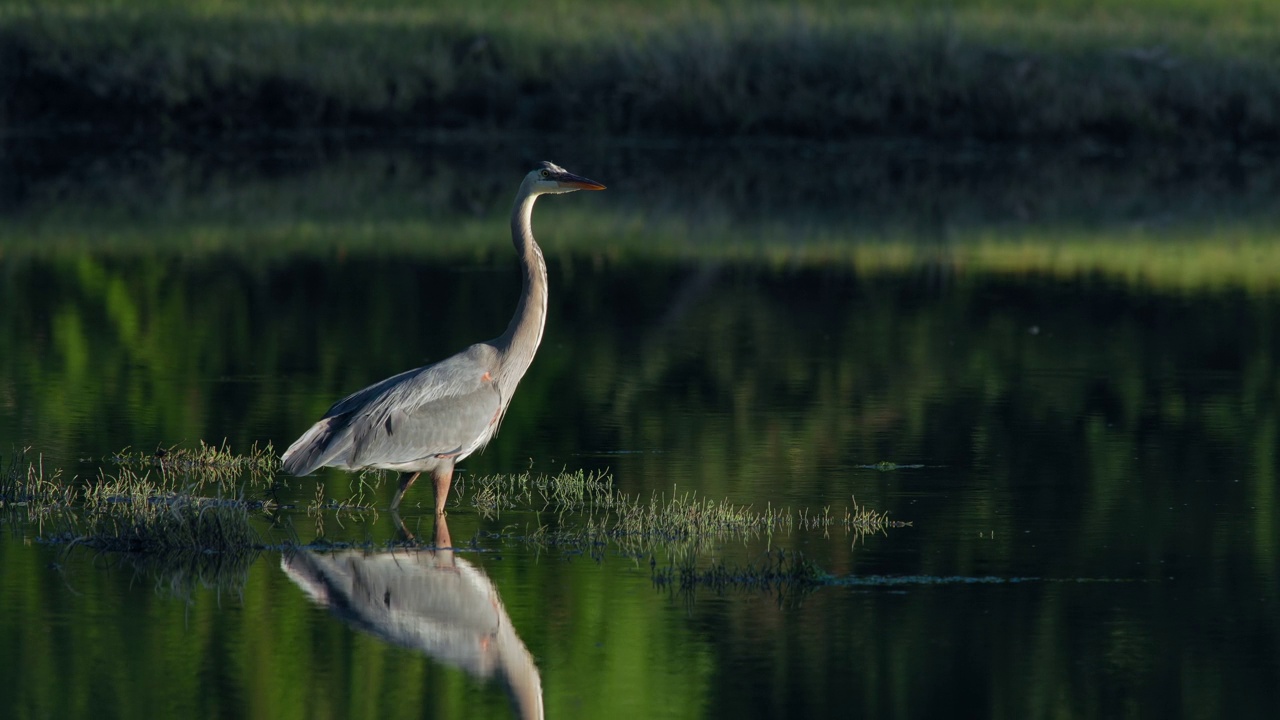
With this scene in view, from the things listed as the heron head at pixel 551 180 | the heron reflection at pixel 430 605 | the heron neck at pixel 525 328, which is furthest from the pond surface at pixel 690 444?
the heron head at pixel 551 180

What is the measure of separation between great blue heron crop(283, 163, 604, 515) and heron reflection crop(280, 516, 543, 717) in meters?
0.65

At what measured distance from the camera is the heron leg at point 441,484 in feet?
A: 35.5

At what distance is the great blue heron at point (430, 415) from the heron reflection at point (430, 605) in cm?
65

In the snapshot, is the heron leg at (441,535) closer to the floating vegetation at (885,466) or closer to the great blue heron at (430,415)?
the great blue heron at (430,415)

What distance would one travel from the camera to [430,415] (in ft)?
35.5

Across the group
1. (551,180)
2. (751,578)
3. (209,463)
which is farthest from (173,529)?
(551,180)

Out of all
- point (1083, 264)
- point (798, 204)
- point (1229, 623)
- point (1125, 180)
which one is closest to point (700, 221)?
point (798, 204)

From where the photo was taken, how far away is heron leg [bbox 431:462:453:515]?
10828mm

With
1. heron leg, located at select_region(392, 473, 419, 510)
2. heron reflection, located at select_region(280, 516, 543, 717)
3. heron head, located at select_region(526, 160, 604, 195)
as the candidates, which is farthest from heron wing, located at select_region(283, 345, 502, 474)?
heron head, located at select_region(526, 160, 604, 195)

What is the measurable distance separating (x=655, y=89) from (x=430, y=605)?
3010 centimetres

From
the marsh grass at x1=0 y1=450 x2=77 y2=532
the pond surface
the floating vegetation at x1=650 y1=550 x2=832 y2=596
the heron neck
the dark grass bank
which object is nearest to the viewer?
the pond surface

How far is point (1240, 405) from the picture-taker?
15094mm

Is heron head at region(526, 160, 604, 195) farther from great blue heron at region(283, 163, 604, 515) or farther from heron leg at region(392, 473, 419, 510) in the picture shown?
heron leg at region(392, 473, 419, 510)

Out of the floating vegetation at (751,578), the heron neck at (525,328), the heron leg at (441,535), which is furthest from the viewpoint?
the heron neck at (525,328)
